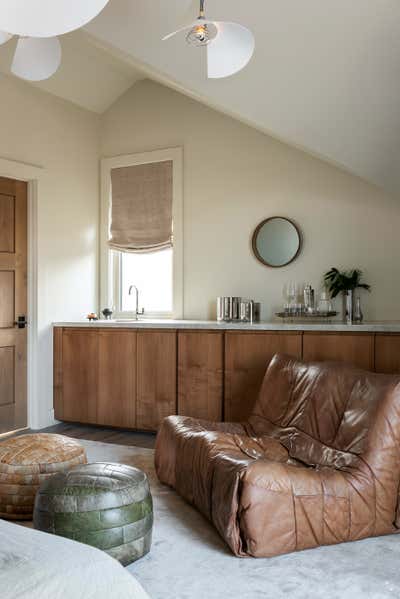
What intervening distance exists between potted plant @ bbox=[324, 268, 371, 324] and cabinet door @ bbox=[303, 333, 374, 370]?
46 centimetres

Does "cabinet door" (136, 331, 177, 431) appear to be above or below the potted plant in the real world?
below

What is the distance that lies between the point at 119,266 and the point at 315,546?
147 inches

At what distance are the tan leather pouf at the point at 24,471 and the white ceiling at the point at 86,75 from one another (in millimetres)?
3183

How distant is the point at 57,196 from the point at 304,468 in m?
3.51

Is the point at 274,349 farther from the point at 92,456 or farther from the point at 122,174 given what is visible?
the point at 122,174

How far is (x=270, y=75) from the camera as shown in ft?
10.7

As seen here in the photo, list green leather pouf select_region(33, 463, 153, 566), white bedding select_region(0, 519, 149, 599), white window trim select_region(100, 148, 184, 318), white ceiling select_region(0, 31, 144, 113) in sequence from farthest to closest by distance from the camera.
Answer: white window trim select_region(100, 148, 184, 318) < white ceiling select_region(0, 31, 144, 113) < green leather pouf select_region(33, 463, 153, 566) < white bedding select_region(0, 519, 149, 599)

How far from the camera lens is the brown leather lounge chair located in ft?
7.95

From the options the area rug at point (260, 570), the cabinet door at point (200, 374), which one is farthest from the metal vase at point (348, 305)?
the area rug at point (260, 570)

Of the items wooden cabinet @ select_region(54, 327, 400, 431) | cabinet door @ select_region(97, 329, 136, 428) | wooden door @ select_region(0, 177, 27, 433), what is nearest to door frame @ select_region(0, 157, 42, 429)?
wooden door @ select_region(0, 177, 27, 433)

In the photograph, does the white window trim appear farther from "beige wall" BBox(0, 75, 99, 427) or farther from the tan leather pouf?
the tan leather pouf

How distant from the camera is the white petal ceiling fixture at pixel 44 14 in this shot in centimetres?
121

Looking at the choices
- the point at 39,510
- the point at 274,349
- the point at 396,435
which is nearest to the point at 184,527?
the point at 39,510

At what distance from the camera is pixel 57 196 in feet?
16.9
